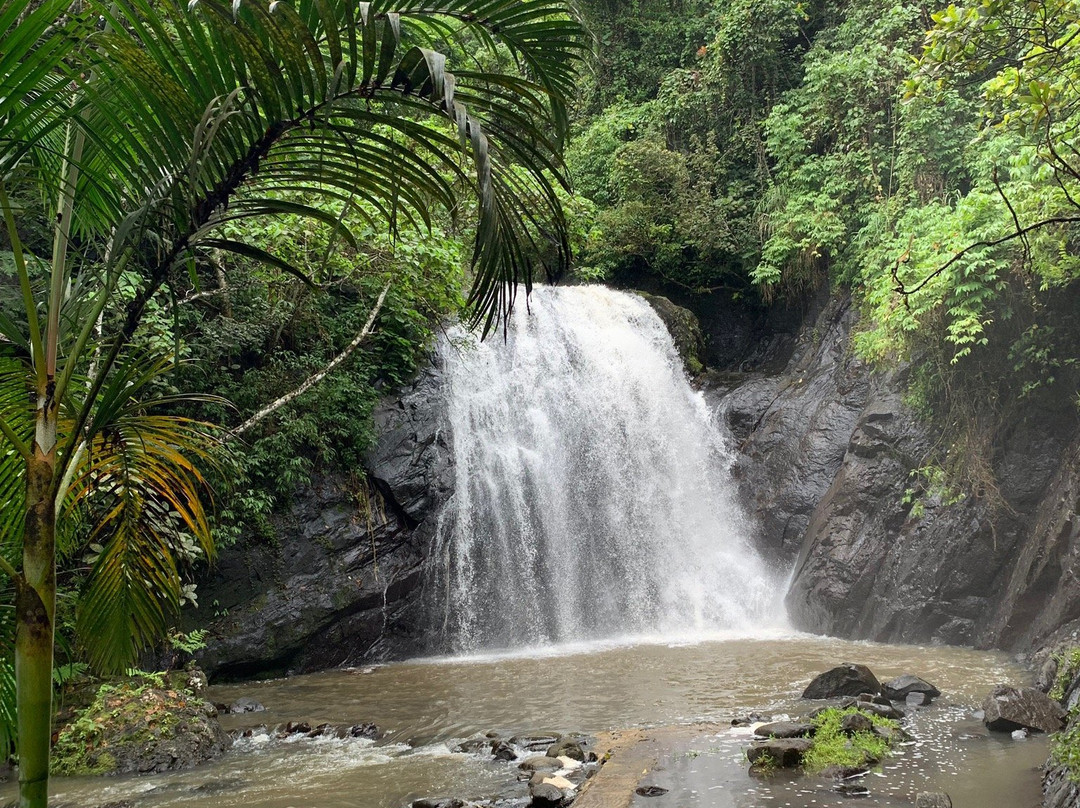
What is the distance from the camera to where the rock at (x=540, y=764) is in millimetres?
6016

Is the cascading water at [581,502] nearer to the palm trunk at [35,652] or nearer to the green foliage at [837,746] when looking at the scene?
the green foliage at [837,746]

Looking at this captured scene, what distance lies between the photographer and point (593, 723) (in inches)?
294

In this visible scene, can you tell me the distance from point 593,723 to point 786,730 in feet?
6.66

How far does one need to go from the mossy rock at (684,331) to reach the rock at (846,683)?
9.74 m

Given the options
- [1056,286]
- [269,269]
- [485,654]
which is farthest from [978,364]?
[269,269]

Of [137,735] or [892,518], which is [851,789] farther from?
[892,518]

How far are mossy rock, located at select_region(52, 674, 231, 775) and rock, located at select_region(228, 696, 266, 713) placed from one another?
141 cm

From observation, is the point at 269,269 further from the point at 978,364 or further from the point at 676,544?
the point at 978,364

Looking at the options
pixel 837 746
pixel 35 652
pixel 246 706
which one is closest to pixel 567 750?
pixel 837 746

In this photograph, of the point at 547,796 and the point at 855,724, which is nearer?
the point at 547,796

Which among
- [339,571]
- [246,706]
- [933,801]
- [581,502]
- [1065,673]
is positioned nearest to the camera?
[933,801]

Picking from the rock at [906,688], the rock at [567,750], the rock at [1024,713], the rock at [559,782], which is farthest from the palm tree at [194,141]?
the rock at [906,688]

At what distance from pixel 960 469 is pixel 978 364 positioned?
1.50 meters

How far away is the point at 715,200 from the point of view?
62.4 ft
